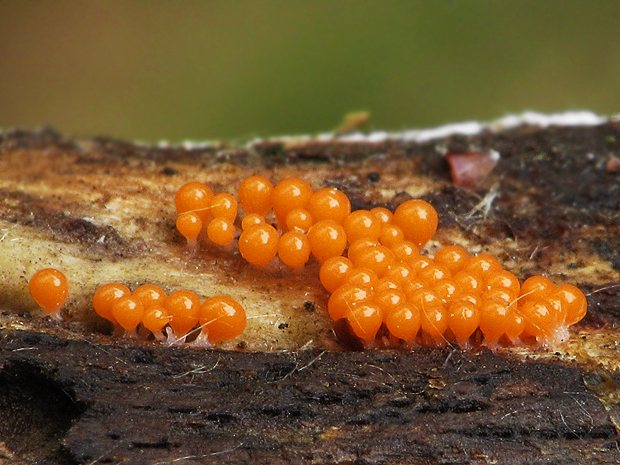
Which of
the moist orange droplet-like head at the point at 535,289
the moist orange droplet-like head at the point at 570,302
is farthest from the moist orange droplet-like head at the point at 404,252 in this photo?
the moist orange droplet-like head at the point at 570,302

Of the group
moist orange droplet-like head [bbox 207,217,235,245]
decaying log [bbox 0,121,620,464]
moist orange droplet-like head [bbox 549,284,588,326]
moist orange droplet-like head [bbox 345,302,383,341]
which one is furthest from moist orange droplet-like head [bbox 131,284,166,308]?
moist orange droplet-like head [bbox 549,284,588,326]

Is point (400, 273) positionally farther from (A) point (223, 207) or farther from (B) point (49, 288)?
(B) point (49, 288)

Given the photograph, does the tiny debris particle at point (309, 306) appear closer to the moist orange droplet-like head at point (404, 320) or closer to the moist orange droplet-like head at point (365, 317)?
the moist orange droplet-like head at point (365, 317)

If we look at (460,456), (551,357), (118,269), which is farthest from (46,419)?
(551,357)

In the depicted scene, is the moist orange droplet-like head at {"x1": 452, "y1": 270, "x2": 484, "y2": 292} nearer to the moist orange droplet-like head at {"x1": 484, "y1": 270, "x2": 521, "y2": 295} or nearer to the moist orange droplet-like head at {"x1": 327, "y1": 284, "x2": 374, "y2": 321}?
the moist orange droplet-like head at {"x1": 484, "y1": 270, "x2": 521, "y2": 295}

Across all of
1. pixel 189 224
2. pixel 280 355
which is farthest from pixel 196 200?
pixel 280 355

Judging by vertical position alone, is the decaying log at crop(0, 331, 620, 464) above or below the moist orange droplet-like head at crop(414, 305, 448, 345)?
below
